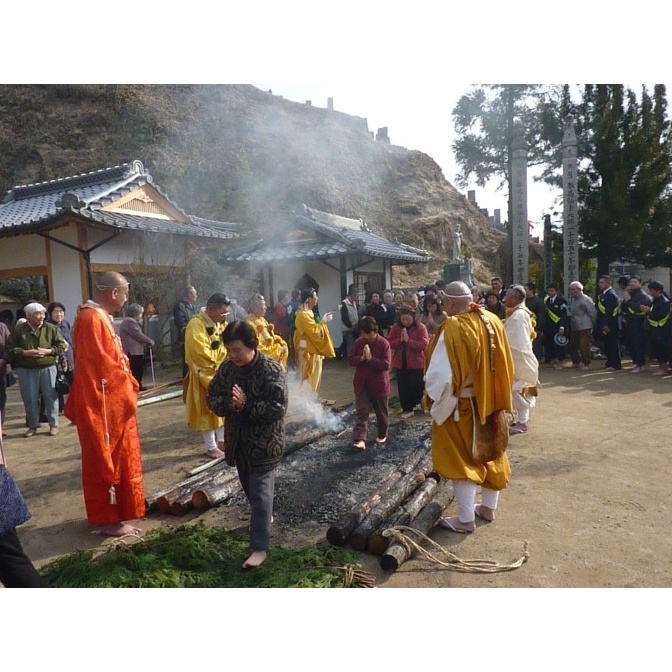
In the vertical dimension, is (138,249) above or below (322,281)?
above

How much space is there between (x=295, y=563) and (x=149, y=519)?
160 centimetres

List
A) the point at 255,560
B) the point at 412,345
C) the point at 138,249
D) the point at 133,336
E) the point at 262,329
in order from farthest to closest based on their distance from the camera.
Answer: the point at 138,249, the point at 133,336, the point at 412,345, the point at 262,329, the point at 255,560

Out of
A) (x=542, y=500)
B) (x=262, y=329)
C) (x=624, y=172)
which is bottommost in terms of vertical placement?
(x=542, y=500)

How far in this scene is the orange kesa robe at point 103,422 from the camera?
3848mm

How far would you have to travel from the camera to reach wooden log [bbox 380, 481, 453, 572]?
3.36 meters

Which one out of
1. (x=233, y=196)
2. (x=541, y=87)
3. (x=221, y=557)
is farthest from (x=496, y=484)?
(x=233, y=196)

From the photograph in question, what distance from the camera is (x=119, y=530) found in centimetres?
400

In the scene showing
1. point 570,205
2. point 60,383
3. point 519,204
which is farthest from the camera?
point 519,204

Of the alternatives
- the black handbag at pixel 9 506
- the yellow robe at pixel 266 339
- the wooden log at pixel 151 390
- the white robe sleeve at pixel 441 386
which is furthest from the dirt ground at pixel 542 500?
the wooden log at pixel 151 390

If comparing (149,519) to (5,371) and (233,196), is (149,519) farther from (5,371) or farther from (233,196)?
(233,196)

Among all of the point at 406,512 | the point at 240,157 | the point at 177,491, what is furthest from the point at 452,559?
the point at 240,157

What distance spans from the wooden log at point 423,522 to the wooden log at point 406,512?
0.05m

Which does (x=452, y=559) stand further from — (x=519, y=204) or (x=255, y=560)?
(x=519, y=204)

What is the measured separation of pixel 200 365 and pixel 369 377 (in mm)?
1952
